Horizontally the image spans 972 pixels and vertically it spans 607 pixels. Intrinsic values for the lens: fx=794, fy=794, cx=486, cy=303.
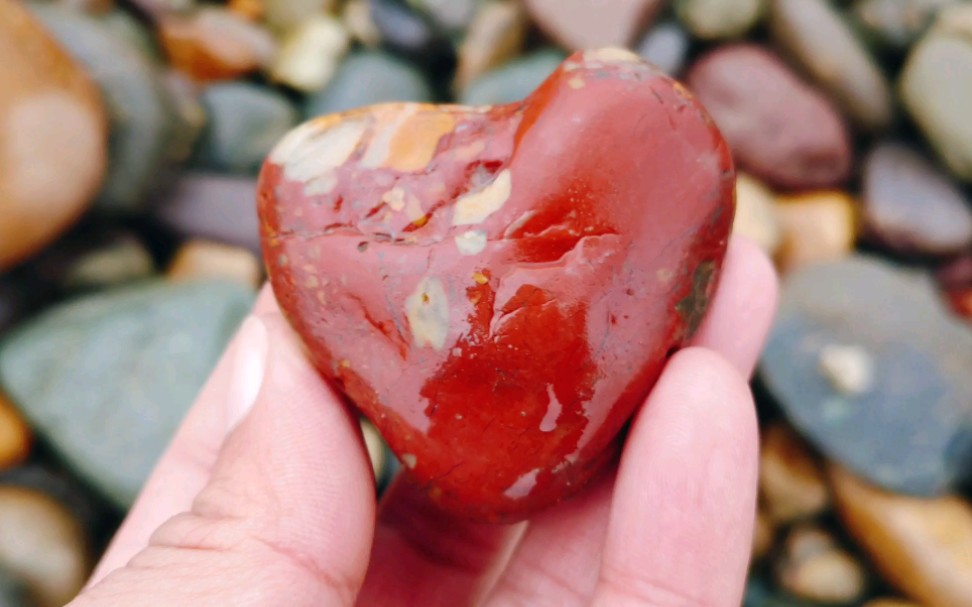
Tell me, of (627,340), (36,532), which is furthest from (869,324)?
(36,532)

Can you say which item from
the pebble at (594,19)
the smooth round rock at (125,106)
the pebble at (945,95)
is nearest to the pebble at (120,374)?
the smooth round rock at (125,106)

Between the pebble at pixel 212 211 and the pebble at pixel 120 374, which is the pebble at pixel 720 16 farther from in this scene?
the pebble at pixel 120 374

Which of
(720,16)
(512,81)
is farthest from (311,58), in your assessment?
(720,16)

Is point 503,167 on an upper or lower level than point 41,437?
upper

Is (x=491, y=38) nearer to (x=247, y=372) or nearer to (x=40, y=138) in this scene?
(x=40, y=138)

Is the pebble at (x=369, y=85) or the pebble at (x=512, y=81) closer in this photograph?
the pebble at (x=512, y=81)

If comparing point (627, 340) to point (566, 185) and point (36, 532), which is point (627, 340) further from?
point (36, 532)
